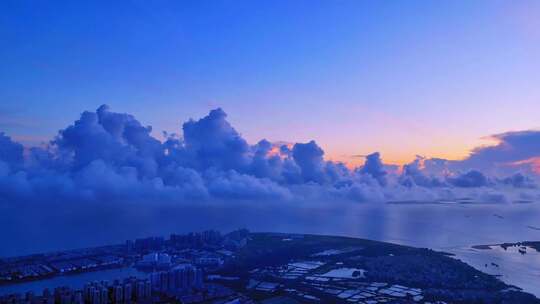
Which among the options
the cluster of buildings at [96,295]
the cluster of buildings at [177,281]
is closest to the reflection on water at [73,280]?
the cluster of buildings at [96,295]

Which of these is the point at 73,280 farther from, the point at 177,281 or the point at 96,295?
the point at 177,281

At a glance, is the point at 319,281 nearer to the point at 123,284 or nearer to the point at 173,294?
the point at 173,294

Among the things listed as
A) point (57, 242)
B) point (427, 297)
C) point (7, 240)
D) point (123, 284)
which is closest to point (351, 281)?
point (427, 297)

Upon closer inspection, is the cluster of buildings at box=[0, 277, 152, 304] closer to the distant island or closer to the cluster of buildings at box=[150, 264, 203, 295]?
the distant island

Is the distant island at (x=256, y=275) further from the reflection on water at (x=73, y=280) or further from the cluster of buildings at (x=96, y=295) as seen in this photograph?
the reflection on water at (x=73, y=280)

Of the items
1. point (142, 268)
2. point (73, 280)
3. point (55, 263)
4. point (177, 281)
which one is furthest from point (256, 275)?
point (55, 263)

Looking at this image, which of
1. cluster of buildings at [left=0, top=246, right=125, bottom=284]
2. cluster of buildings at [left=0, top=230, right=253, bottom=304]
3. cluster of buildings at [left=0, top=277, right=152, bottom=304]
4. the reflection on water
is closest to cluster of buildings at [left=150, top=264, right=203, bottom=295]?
cluster of buildings at [left=0, top=230, right=253, bottom=304]
